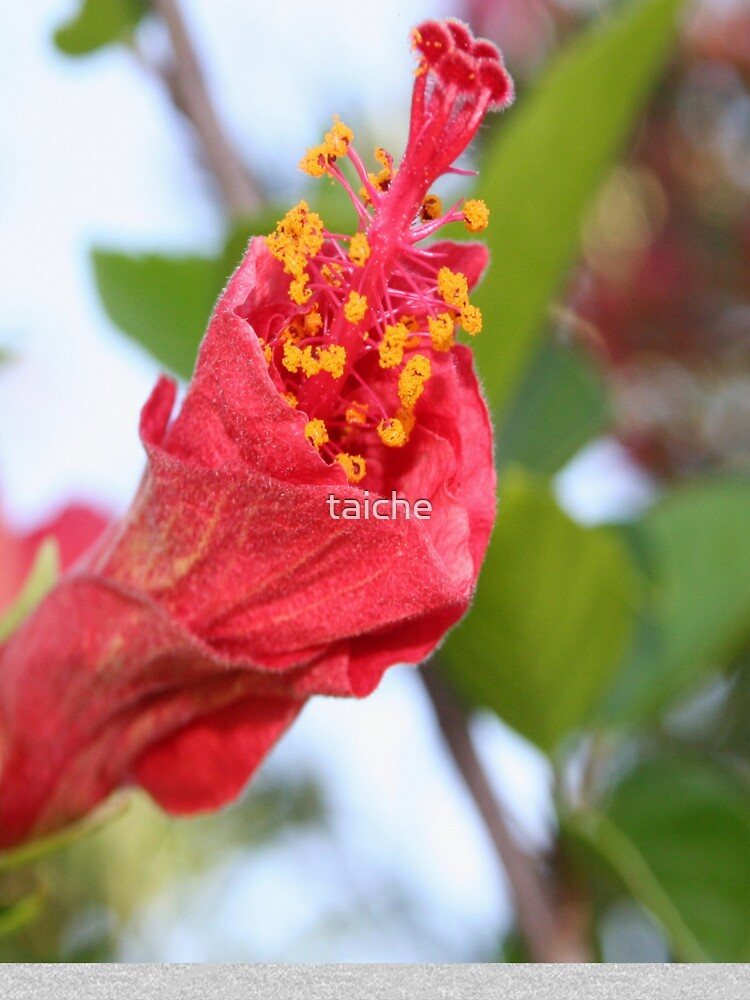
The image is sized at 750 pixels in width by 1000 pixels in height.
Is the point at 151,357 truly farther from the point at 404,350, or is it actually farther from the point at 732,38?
the point at 732,38

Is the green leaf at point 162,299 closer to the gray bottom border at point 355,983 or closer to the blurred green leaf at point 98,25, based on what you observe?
the blurred green leaf at point 98,25

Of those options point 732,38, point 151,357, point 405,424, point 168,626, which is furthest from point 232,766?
point 732,38

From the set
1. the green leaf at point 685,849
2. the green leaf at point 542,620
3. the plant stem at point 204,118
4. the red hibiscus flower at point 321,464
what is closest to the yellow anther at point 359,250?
the red hibiscus flower at point 321,464

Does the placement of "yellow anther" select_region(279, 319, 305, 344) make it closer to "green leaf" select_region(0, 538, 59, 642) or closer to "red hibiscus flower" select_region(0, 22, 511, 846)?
"red hibiscus flower" select_region(0, 22, 511, 846)

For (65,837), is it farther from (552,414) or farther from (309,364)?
(552,414)

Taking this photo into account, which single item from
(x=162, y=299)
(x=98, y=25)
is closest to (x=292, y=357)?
(x=162, y=299)

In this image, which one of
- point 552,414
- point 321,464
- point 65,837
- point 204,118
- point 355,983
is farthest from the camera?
point 552,414

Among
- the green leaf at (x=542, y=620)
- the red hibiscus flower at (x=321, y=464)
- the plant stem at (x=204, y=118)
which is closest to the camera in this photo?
the red hibiscus flower at (x=321, y=464)

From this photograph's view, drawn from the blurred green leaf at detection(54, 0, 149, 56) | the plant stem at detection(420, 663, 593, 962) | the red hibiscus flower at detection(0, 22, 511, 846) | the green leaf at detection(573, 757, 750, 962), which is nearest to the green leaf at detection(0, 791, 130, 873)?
the red hibiscus flower at detection(0, 22, 511, 846)
